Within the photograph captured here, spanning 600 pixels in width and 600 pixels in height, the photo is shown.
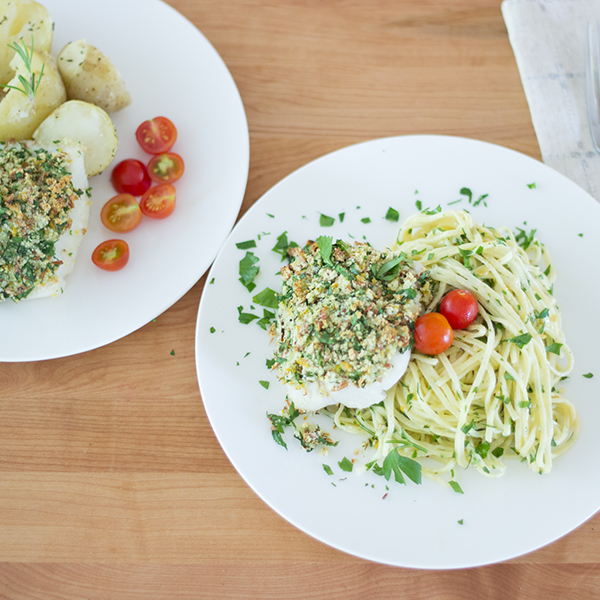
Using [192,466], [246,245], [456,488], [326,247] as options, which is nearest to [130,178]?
[246,245]

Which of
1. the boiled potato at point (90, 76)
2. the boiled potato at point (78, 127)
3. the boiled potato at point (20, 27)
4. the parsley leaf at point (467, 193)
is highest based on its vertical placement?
the boiled potato at point (20, 27)

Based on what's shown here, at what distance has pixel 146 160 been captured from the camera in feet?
9.32

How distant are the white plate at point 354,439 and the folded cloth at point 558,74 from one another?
576mm

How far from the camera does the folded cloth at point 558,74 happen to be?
9.75 ft

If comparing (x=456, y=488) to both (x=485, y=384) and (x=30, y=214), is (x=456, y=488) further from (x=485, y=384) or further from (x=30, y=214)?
(x=30, y=214)

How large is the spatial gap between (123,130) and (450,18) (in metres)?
2.18

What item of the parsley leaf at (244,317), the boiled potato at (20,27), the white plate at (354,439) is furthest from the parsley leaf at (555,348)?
the boiled potato at (20,27)

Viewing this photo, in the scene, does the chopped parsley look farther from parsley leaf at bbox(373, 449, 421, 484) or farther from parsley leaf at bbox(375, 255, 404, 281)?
parsley leaf at bbox(373, 449, 421, 484)

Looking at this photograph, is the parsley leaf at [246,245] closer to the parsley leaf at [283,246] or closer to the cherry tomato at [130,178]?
the parsley leaf at [283,246]

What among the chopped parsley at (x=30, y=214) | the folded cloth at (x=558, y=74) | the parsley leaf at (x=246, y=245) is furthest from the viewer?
the folded cloth at (x=558, y=74)

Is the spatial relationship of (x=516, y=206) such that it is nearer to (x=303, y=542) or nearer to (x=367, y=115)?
(x=367, y=115)

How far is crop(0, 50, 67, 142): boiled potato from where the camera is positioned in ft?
8.20

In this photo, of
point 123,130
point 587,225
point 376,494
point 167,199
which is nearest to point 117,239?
point 167,199

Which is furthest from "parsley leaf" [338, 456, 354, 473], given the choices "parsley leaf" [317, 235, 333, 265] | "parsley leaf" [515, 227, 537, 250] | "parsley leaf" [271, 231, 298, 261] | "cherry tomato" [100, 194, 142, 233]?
"cherry tomato" [100, 194, 142, 233]
